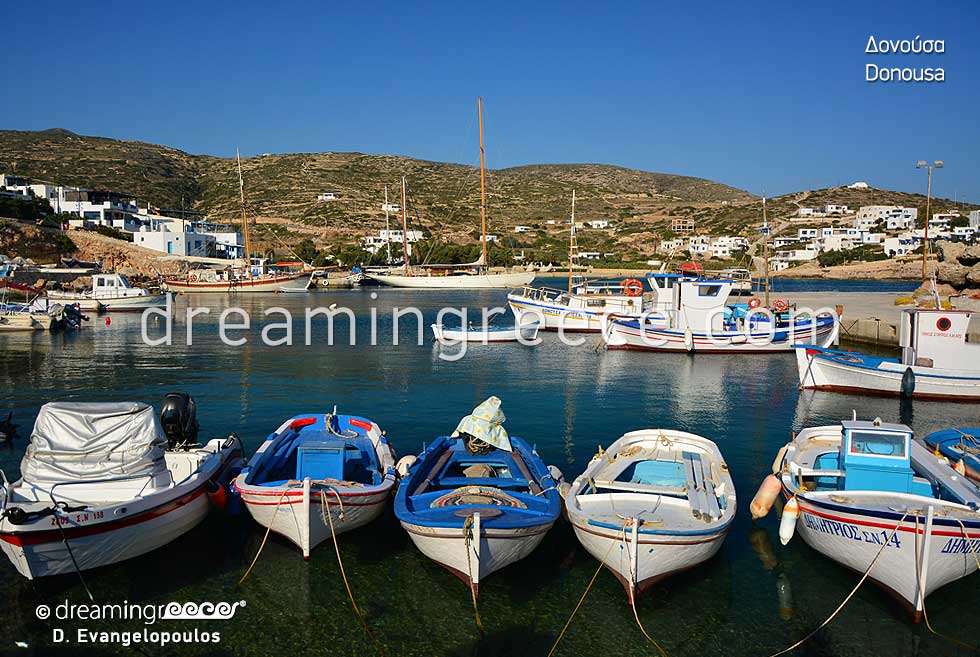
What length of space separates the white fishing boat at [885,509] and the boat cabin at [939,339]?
1208 cm

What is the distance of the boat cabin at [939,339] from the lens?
21.9 metres

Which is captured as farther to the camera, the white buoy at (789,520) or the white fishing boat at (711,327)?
the white fishing boat at (711,327)

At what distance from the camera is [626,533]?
8938mm

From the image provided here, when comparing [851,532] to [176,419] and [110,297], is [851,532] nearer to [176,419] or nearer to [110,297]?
[176,419]

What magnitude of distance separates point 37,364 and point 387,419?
1866 centimetres

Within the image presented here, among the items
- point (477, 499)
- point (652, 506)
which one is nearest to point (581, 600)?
point (652, 506)

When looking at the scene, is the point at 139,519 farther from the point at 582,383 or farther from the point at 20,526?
the point at 582,383

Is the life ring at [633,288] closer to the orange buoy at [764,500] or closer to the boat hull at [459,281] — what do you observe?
the orange buoy at [764,500]

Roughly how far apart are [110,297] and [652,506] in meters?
51.9

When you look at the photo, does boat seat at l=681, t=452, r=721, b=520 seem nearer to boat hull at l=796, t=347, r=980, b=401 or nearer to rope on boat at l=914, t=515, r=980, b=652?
rope on boat at l=914, t=515, r=980, b=652

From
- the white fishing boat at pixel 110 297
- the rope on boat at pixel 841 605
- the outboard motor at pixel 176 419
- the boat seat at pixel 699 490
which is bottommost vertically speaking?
the rope on boat at pixel 841 605

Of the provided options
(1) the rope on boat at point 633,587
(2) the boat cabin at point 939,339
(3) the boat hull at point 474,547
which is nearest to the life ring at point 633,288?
(2) the boat cabin at point 939,339

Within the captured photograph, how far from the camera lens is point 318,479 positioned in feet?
38.3

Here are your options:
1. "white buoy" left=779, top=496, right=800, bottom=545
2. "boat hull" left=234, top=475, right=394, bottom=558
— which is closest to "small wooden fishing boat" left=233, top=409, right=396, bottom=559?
"boat hull" left=234, top=475, right=394, bottom=558
